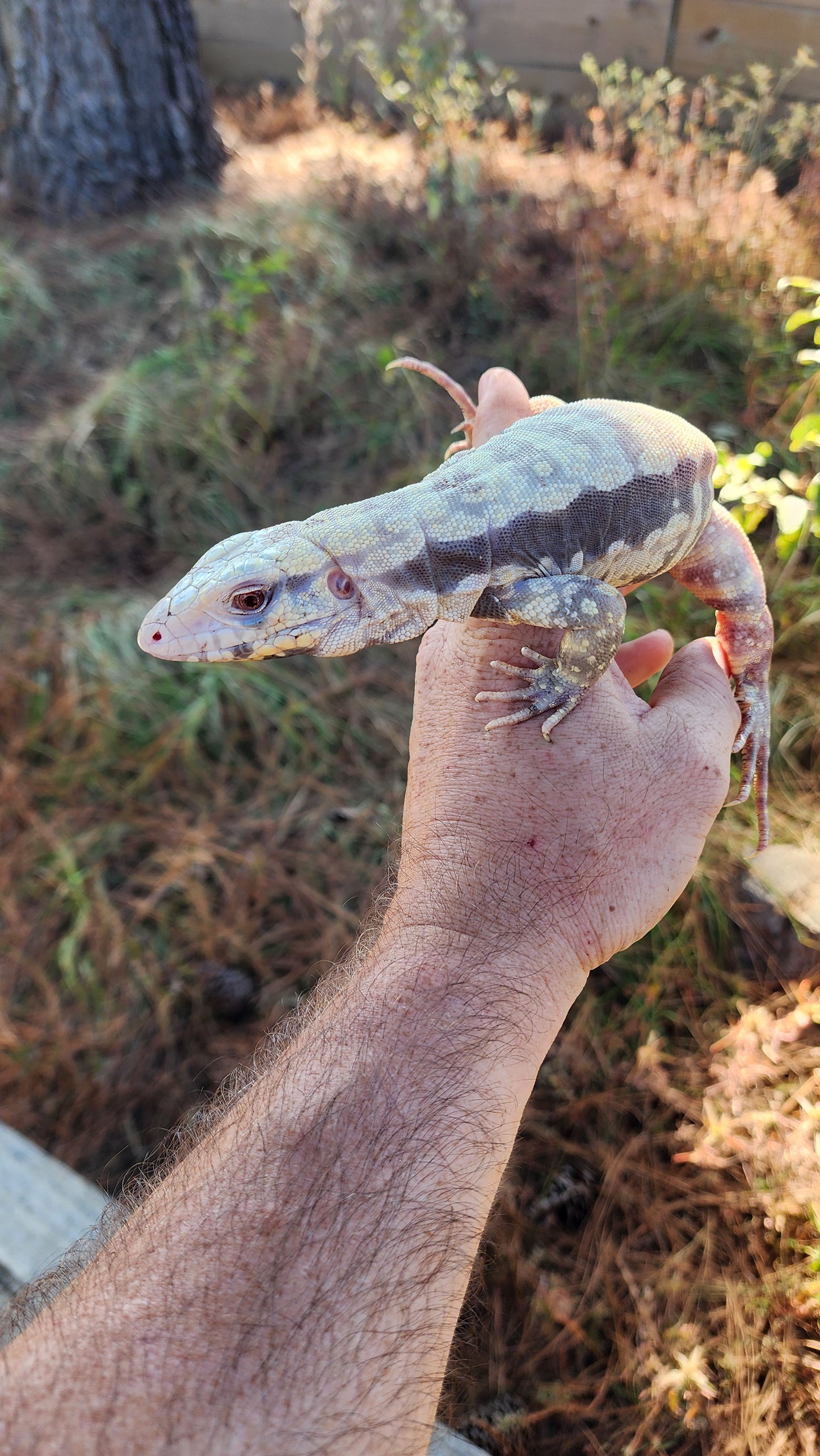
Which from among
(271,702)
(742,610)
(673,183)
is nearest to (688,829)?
(742,610)

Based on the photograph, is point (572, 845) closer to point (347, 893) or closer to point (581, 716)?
point (581, 716)

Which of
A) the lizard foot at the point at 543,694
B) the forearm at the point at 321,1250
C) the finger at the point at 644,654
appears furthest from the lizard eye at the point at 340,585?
the finger at the point at 644,654

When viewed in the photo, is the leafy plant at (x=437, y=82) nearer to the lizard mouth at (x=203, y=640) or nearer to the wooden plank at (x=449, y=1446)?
the lizard mouth at (x=203, y=640)

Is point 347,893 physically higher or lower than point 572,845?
lower

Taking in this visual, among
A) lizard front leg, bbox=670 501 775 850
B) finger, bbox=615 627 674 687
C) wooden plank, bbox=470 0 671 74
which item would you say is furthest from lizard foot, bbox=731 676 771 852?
wooden plank, bbox=470 0 671 74

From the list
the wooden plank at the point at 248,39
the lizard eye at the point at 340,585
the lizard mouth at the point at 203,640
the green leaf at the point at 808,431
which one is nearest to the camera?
the lizard mouth at the point at 203,640

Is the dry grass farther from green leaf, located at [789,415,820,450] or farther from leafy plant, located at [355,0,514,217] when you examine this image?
green leaf, located at [789,415,820,450]
